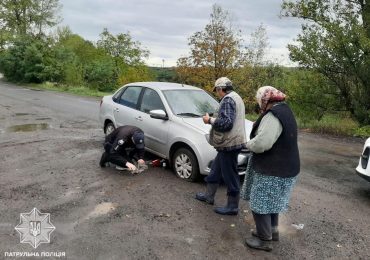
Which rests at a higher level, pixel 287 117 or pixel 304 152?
pixel 287 117

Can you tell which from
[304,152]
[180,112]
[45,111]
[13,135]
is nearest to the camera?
[180,112]

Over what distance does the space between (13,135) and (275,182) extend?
27.5ft

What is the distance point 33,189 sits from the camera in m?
5.91

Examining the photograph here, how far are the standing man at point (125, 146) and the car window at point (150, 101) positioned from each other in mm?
798

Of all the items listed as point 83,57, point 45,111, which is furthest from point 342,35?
point 83,57

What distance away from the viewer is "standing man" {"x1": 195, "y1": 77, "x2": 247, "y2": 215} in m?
4.90

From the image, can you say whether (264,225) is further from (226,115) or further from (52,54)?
(52,54)

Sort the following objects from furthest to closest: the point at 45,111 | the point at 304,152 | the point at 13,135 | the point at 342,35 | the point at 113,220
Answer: the point at 45,111
the point at 342,35
the point at 13,135
the point at 304,152
the point at 113,220

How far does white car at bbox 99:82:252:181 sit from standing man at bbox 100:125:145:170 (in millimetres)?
501

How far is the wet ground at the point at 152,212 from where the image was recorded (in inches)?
167

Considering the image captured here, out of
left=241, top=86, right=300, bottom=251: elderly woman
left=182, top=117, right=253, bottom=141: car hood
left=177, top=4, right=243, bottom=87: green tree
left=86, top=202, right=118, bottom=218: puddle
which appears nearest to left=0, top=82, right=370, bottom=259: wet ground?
left=86, top=202, right=118, bottom=218: puddle

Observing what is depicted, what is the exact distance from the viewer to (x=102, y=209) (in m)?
5.21

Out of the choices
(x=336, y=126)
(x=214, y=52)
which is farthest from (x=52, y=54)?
(x=336, y=126)

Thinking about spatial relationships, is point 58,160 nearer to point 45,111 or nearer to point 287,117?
point 287,117
